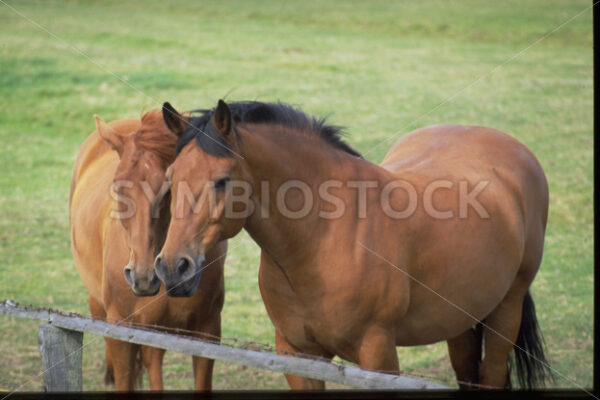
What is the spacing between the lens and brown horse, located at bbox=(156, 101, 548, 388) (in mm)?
3416

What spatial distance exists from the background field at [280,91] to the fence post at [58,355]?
1.61 meters

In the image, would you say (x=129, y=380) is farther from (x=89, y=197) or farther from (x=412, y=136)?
(x=412, y=136)

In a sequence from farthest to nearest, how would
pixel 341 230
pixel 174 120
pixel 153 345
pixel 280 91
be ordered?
1. pixel 280 91
2. pixel 341 230
3. pixel 174 120
4. pixel 153 345

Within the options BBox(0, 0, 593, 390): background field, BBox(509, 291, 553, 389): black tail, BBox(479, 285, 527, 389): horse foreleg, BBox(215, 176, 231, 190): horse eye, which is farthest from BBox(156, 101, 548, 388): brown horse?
BBox(0, 0, 593, 390): background field

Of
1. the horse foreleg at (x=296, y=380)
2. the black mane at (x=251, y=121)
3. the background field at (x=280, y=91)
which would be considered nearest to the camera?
the black mane at (x=251, y=121)

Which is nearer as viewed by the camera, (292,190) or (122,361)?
(292,190)

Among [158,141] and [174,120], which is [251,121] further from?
[158,141]

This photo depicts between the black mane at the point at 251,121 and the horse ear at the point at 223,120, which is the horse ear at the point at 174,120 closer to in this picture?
the black mane at the point at 251,121

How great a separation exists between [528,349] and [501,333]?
1.18ft

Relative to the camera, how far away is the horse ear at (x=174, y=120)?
3.60 metres

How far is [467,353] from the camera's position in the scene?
5285 millimetres

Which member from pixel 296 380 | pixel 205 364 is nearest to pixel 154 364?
pixel 205 364

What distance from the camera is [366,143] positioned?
13.3 m

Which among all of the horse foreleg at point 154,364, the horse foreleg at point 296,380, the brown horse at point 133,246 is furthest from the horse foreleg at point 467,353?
the horse foreleg at point 154,364
